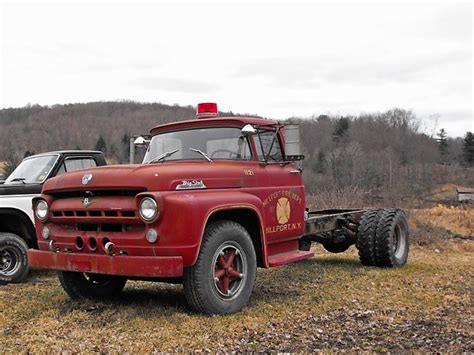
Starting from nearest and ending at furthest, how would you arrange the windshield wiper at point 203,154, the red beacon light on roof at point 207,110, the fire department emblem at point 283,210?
the windshield wiper at point 203,154 → the fire department emblem at point 283,210 → the red beacon light on roof at point 207,110

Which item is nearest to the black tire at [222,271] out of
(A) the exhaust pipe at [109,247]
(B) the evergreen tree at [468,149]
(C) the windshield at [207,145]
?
(A) the exhaust pipe at [109,247]

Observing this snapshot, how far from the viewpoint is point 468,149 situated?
3179 inches

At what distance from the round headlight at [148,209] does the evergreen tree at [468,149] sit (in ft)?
268

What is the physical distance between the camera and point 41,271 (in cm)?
923

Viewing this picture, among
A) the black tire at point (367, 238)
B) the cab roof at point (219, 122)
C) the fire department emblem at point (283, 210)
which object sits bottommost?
the black tire at point (367, 238)

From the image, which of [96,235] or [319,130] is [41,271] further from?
[319,130]

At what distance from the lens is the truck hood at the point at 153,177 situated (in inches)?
211

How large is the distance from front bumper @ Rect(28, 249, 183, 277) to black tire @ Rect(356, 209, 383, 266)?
4611 mm

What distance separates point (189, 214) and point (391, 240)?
4.72 meters

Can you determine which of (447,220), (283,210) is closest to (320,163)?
(447,220)

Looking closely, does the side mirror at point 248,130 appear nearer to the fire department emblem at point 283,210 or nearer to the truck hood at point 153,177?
the truck hood at point 153,177

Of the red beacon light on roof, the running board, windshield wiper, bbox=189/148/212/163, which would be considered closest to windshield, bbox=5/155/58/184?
the red beacon light on roof

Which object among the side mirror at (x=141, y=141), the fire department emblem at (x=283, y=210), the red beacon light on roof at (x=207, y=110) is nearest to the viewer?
the fire department emblem at (x=283, y=210)

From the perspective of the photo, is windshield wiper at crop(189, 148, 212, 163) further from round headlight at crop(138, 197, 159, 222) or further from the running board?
the running board
